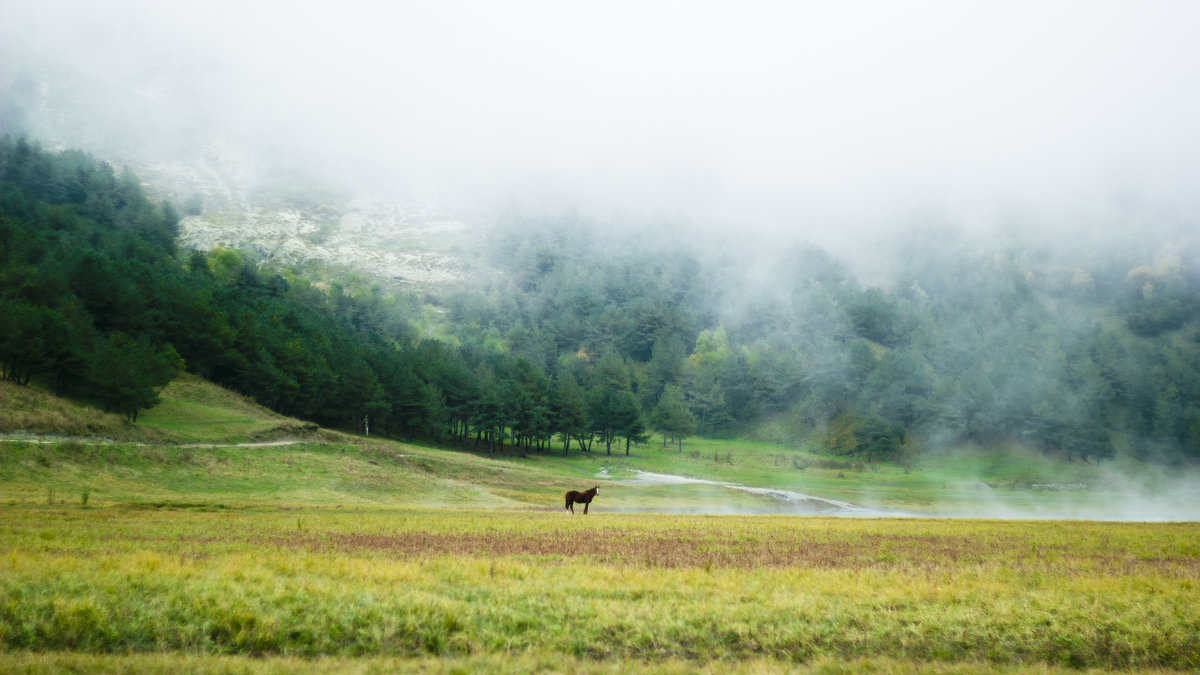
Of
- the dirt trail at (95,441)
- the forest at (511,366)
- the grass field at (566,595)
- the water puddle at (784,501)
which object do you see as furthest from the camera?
the forest at (511,366)

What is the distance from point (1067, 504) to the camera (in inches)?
3031

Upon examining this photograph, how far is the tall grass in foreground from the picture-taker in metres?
10.7

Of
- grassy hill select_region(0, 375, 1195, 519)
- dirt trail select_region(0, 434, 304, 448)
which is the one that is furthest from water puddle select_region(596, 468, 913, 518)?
dirt trail select_region(0, 434, 304, 448)

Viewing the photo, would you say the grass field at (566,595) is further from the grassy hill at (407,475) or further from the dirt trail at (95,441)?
the dirt trail at (95,441)

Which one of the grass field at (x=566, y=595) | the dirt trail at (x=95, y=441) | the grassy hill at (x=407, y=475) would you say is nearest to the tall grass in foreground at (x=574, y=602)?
the grass field at (x=566, y=595)

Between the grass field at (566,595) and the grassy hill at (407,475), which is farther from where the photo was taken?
the grassy hill at (407,475)

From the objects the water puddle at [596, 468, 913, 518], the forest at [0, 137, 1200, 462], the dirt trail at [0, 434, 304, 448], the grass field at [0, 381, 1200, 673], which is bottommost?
the water puddle at [596, 468, 913, 518]

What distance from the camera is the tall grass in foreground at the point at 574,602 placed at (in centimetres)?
1069

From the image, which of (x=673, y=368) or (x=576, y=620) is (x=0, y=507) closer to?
(x=576, y=620)

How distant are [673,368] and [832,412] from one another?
5125 centimetres

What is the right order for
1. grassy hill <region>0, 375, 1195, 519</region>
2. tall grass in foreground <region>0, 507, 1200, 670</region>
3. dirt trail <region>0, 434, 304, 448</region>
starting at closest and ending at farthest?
tall grass in foreground <region>0, 507, 1200, 670</region>
grassy hill <region>0, 375, 1195, 519</region>
dirt trail <region>0, 434, 304, 448</region>

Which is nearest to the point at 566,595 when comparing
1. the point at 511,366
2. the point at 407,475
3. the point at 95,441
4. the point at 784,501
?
the point at 407,475

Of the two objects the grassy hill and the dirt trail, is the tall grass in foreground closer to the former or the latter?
the grassy hill

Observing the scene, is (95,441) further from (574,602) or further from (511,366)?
(511,366)
